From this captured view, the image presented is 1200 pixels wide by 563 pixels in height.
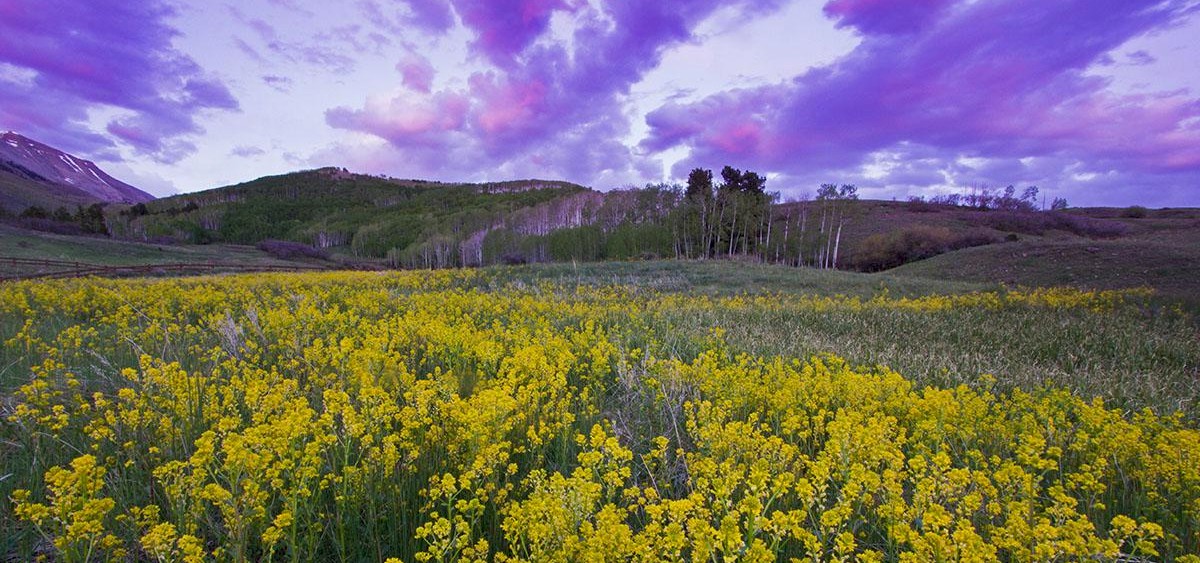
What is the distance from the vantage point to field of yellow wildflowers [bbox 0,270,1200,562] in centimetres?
184

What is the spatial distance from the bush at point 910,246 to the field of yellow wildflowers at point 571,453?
4870 centimetres

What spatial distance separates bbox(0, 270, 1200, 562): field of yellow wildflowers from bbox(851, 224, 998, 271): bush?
160 feet

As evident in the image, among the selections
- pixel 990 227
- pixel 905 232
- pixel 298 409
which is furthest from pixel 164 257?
pixel 990 227

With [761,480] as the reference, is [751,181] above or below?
above

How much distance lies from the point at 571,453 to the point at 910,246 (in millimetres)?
57891

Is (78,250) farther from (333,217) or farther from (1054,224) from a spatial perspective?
(333,217)

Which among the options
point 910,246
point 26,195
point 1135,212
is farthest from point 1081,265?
point 26,195

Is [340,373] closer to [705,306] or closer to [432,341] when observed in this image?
[432,341]

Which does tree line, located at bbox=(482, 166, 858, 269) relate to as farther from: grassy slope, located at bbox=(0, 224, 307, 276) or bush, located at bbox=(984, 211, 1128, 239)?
grassy slope, located at bbox=(0, 224, 307, 276)

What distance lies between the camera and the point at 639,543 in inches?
64.2

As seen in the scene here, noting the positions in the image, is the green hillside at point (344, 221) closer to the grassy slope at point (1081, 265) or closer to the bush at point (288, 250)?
the bush at point (288, 250)

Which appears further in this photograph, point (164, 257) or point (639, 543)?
point (164, 257)

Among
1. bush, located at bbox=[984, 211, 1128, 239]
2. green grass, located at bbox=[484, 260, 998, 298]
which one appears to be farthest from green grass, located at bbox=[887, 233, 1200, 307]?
bush, located at bbox=[984, 211, 1128, 239]

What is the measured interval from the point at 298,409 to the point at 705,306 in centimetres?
960
